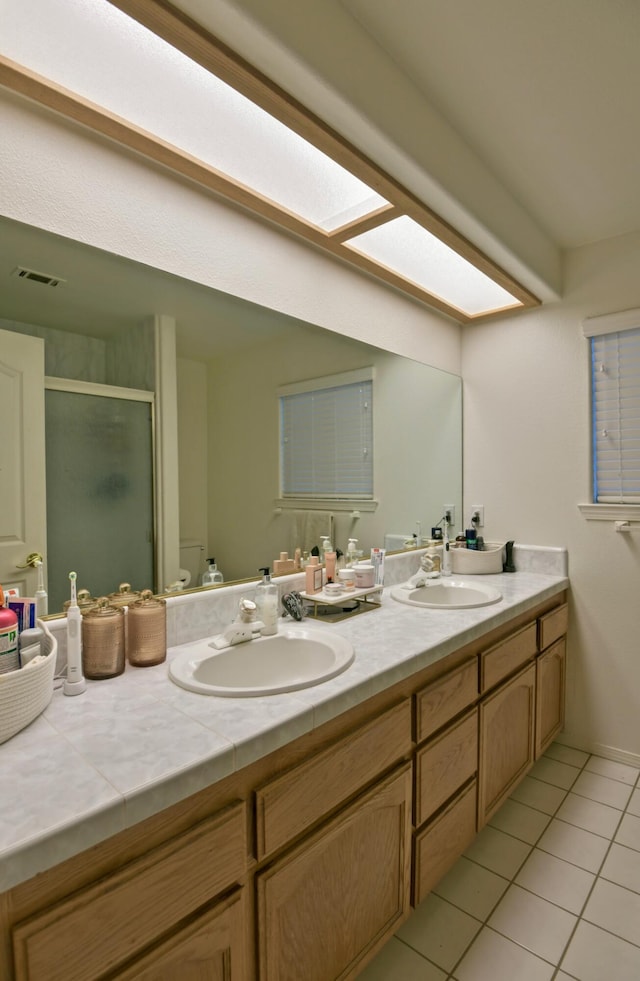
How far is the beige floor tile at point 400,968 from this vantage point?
4.30ft

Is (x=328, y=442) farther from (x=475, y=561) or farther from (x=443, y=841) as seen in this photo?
(x=443, y=841)

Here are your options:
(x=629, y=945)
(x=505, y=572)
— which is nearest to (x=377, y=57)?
(x=505, y=572)

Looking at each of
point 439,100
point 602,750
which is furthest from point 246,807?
point 602,750

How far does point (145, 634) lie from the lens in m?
1.23

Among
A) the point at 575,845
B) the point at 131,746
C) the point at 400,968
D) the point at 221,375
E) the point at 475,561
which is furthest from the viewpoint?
the point at 475,561

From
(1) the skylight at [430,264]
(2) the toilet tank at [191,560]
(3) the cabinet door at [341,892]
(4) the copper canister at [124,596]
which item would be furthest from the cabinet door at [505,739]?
(1) the skylight at [430,264]

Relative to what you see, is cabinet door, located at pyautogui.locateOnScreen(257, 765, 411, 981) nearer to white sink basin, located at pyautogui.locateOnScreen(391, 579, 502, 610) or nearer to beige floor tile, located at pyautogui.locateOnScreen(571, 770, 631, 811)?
white sink basin, located at pyautogui.locateOnScreen(391, 579, 502, 610)

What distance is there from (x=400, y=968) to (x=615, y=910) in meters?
0.70

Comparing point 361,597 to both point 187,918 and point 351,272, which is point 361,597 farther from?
point 351,272

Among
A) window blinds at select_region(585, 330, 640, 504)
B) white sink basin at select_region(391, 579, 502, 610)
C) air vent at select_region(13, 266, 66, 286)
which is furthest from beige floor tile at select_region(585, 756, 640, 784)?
air vent at select_region(13, 266, 66, 286)

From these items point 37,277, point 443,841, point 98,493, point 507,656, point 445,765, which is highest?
point 37,277

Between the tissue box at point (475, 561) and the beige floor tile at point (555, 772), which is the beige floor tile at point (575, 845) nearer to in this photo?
the beige floor tile at point (555, 772)

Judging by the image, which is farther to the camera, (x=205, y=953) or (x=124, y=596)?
(x=124, y=596)

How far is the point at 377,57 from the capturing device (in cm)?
123
